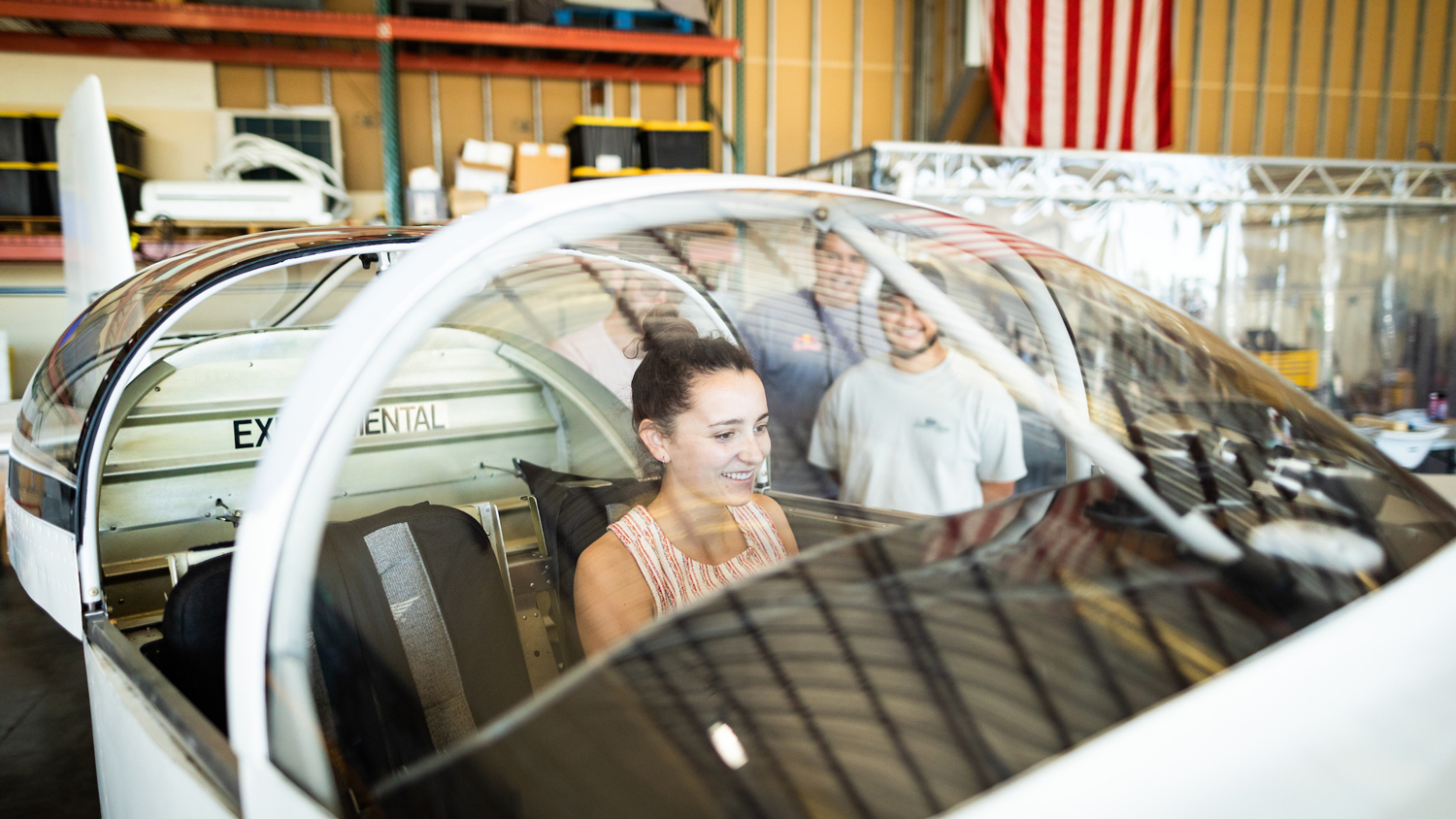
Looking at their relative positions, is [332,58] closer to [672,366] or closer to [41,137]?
[41,137]

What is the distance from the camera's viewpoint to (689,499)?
3.53ft

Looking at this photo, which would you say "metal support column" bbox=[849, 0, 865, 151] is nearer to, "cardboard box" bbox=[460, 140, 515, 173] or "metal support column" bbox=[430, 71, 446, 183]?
"cardboard box" bbox=[460, 140, 515, 173]

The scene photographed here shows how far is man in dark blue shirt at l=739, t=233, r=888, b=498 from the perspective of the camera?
1060 mm

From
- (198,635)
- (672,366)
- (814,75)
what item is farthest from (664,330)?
(814,75)

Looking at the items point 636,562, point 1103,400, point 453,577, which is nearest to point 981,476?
point 1103,400

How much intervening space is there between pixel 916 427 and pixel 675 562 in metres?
0.38

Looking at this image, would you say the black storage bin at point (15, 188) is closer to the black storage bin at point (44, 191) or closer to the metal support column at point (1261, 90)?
the black storage bin at point (44, 191)

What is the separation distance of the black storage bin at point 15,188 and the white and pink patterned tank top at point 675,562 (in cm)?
436

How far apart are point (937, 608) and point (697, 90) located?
5.38 metres

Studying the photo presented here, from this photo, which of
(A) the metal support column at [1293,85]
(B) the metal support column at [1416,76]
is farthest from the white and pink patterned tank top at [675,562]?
(B) the metal support column at [1416,76]

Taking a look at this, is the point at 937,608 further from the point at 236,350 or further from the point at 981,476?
the point at 236,350

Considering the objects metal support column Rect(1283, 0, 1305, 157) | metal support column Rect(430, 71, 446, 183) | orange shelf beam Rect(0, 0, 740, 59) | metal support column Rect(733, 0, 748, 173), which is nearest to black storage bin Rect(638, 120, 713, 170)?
orange shelf beam Rect(0, 0, 740, 59)

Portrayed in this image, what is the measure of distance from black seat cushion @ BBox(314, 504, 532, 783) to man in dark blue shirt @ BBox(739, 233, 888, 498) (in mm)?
496

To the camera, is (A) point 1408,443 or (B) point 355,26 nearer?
(B) point 355,26
